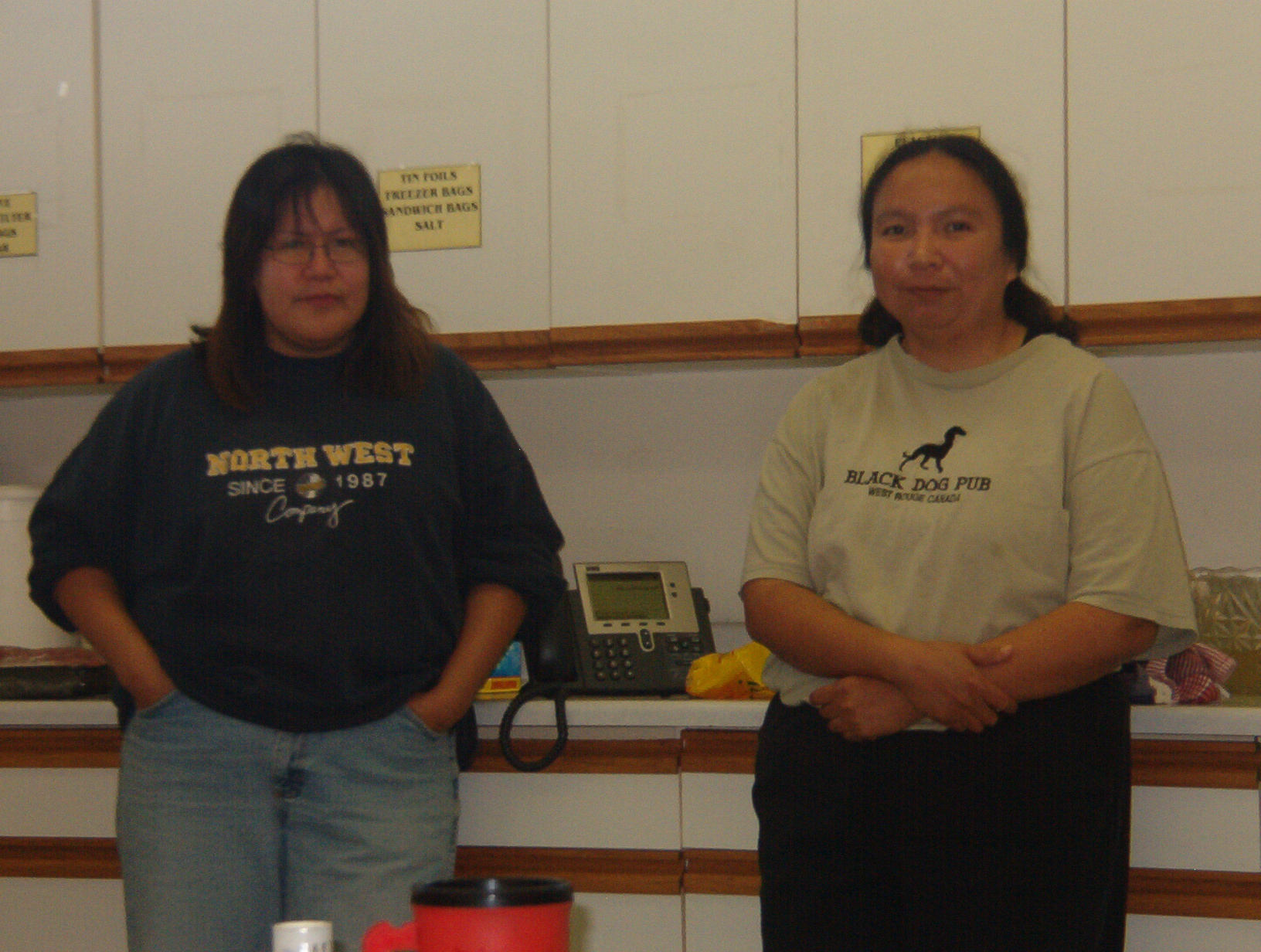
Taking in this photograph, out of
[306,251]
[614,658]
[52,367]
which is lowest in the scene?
[614,658]

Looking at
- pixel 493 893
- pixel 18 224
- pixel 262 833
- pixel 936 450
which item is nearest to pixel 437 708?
pixel 262 833

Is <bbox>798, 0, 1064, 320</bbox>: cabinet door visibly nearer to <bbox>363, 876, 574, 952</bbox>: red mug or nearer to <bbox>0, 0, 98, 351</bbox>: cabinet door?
<bbox>0, 0, 98, 351</bbox>: cabinet door

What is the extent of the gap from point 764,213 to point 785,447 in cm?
67

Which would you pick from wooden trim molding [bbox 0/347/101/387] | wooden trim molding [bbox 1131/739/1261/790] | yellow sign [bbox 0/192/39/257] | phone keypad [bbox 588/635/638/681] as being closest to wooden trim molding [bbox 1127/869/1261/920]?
wooden trim molding [bbox 1131/739/1261/790]

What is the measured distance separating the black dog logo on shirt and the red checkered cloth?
1.87 ft

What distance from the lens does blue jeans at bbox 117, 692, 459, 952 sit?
1.31 m

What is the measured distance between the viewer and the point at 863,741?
4.33 ft

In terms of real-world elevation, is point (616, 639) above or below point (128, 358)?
below

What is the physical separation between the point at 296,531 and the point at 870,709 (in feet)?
2.04

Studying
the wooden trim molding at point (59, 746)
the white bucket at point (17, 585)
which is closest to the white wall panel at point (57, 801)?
the wooden trim molding at point (59, 746)

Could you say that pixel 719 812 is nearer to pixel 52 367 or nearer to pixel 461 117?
pixel 461 117

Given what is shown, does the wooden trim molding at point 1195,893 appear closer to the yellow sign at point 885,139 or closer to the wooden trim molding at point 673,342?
the wooden trim molding at point 673,342

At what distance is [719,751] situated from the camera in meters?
1.76

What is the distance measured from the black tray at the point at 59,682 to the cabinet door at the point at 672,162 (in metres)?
0.88
